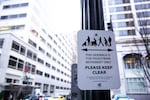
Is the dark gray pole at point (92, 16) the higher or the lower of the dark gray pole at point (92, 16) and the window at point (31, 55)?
the lower

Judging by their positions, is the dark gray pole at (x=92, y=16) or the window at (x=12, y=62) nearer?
the dark gray pole at (x=92, y=16)

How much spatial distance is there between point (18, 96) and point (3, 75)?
194 inches

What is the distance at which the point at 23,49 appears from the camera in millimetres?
28938

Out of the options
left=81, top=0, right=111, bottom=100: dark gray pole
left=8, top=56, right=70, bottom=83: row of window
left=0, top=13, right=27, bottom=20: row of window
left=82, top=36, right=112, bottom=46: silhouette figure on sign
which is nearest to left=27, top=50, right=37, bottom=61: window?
left=8, top=56, right=70, bottom=83: row of window

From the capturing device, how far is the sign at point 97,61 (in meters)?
1.57

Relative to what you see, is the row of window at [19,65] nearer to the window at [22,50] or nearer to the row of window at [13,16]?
the window at [22,50]

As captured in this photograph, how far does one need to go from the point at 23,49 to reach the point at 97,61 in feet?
95.2

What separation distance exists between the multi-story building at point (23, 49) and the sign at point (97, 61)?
24355 mm

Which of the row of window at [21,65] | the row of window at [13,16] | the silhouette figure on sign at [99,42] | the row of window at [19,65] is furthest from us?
the row of window at [13,16]

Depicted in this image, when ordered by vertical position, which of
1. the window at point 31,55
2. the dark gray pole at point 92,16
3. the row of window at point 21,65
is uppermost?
the window at point 31,55

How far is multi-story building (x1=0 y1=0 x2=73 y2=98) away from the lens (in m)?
24.6

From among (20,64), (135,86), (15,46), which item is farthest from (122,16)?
(20,64)

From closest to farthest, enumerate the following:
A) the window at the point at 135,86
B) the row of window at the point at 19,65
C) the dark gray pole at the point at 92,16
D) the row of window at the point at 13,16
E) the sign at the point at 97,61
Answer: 1. the sign at the point at 97,61
2. the dark gray pole at the point at 92,16
3. the window at the point at 135,86
4. the row of window at the point at 19,65
5. the row of window at the point at 13,16

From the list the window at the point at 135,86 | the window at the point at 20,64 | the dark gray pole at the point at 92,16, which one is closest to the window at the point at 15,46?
the window at the point at 20,64
